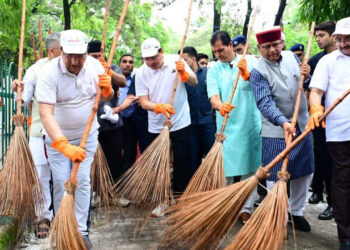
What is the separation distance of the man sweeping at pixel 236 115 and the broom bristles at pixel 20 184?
1716 mm

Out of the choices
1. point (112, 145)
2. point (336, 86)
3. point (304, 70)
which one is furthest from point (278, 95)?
point (112, 145)

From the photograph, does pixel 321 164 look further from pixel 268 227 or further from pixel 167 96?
pixel 268 227

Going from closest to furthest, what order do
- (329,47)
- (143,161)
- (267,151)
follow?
1. (267,151)
2. (143,161)
3. (329,47)

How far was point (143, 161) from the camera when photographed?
416cm

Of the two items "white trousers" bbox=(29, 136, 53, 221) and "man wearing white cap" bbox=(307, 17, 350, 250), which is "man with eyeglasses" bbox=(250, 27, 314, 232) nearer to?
"man wearing white cap" bbox=(307, 17, 350, 250)

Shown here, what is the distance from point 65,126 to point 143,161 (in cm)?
97

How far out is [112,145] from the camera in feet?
16.2

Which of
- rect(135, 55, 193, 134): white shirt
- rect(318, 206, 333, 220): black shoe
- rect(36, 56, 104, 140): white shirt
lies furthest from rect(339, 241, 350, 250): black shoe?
rect(36, 56, 104, 140): white shirt

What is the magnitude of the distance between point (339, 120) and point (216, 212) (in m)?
1.15

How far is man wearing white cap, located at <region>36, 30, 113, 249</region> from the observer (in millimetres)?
3078

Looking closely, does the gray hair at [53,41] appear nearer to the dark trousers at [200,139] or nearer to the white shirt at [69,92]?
the white shirt at [69,92]

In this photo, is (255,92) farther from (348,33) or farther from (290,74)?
(348,33)

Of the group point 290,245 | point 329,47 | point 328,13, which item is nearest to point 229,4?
point 328,13

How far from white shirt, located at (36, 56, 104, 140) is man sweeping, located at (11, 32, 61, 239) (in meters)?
0.55
